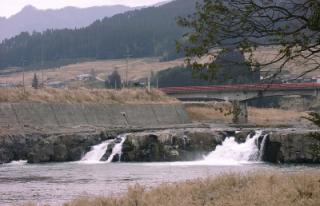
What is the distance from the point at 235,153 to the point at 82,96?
84.2 ft

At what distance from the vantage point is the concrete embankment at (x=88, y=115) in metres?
58.3

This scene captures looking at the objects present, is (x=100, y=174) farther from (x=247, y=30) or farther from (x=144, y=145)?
(x=247, y=30)

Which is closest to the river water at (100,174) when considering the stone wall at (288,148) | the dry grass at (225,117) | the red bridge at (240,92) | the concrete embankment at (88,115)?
the stone wall at (288,148)

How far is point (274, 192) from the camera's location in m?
19.2

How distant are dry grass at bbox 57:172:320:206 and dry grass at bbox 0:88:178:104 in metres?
40.7

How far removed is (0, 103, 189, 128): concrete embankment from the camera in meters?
58.3

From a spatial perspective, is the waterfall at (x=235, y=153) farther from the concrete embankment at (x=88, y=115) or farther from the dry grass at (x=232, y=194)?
the dry grass at (x=232, y=194)

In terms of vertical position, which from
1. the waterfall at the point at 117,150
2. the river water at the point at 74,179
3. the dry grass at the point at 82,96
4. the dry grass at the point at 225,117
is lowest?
the dry grass at the point at 225,117

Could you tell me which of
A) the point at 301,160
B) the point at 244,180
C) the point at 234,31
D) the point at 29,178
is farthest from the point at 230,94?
the point at 234,31

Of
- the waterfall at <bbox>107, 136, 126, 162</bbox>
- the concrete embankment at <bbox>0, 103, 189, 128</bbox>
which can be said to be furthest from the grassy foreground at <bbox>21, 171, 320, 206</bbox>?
the concrete embankment at <bbox>0, 103, 189, 128</bbox>

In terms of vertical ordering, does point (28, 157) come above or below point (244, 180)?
below

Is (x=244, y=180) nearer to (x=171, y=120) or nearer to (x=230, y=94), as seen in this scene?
(x=171, y=120)

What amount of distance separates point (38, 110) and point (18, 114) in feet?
10.1

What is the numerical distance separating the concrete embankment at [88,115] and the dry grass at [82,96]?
1750mm
